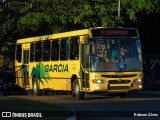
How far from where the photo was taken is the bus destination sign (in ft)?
78.6

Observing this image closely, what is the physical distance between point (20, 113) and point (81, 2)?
5287 mm

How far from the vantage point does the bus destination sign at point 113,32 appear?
2395 centimetres

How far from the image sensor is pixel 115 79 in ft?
77.4

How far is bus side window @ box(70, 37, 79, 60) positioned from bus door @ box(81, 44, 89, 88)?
1.92 ft

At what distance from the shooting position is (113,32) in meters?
24.1

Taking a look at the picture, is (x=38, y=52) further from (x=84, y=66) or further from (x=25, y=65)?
(x=84, y=66)

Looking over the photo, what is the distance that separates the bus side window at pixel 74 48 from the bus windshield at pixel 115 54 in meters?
1.23

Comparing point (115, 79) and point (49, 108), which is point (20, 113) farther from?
point (115, 79)

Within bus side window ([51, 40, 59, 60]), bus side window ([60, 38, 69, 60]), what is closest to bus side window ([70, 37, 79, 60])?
bus side window ([60, 38, 69, 60])

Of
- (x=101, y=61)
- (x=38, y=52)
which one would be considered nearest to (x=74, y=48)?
(x=101, y=61)

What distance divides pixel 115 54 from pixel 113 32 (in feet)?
3.47

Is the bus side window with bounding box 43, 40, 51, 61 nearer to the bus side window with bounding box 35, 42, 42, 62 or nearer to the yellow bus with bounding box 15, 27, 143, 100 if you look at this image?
the bus side window with bounding box 35, 42, 42, 62

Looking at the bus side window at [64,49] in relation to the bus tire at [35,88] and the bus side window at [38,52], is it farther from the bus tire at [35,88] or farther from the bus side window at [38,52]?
the bus tire at [35,88]

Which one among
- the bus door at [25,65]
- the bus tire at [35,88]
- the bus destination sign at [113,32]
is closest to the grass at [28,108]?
the bus destination sign at [113,32]
